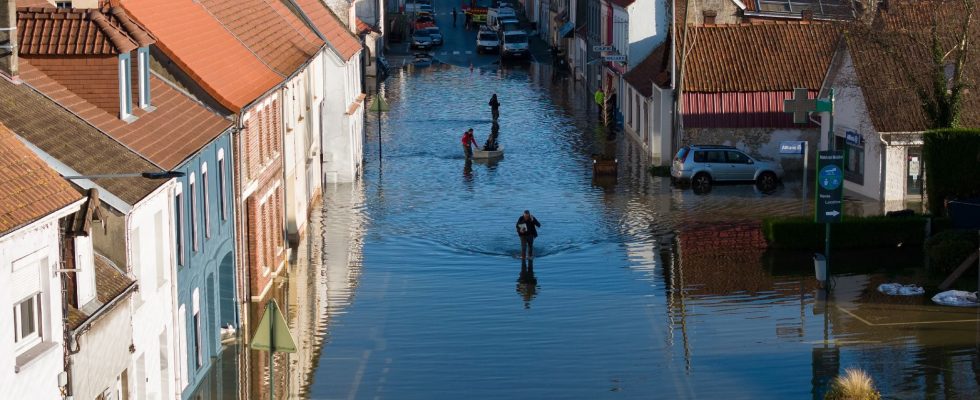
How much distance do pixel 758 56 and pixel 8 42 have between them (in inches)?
1402

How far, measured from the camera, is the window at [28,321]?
17.0 m

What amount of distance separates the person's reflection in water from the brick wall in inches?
456

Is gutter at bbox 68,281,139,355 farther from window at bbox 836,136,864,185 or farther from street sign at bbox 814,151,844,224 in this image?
window at bbox 836,136,864,185

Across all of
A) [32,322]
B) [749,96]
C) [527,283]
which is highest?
[32,322]

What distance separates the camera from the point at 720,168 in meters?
49.5

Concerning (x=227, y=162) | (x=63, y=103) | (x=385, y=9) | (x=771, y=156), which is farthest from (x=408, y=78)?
(x=63, y=103)

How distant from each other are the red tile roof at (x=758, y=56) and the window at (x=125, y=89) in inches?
1194

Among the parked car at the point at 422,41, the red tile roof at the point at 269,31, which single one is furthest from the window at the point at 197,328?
the parked car at the point at 422,41

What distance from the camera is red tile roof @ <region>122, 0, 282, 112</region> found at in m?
29.8

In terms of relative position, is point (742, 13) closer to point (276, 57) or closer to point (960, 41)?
point (960, 41)

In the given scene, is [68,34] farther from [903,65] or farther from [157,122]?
[903,65]

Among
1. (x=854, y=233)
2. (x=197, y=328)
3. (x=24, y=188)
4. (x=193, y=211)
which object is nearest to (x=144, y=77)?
(x=193, y=211)

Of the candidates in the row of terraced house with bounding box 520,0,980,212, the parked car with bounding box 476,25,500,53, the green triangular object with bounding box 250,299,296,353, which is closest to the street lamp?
the green triangular object with bounding box 250,299,296,353

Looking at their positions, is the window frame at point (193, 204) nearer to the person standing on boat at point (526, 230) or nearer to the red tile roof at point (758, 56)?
the person standing on boat at point (526, 230)
